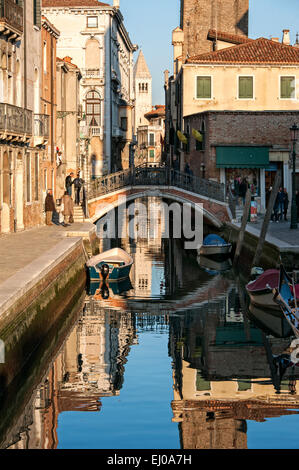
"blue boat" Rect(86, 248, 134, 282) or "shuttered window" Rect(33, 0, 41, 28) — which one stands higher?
"shuttered window" Rect(33, 0, 41, 28)

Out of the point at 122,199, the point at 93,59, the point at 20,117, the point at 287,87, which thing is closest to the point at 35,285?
the point at 20,117

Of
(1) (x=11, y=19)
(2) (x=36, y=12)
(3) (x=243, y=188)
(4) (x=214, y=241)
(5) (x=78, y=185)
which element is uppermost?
(2) (x=36, y=12)

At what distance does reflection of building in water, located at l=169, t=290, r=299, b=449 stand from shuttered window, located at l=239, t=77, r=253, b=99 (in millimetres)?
24546

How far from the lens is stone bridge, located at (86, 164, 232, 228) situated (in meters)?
36.8

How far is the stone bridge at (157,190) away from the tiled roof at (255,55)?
22.1ft

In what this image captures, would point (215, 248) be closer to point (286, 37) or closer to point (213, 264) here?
point (213, 264)

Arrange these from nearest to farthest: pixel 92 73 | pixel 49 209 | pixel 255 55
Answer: pixel 49 209 < pixel 255 55 < pixel 92 73

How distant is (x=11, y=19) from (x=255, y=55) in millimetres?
18896

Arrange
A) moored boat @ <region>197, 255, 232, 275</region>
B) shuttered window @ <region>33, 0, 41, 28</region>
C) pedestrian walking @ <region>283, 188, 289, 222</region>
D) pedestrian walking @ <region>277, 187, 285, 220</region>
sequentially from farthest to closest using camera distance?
pedestrian walking @ <region>283, 188, 289, 222</region> < pedestrian walking @ <region>277, 187, 285, 220</region> < shuttered window @ <region>33, 0, 41, 28</region> < moored boat @ <region>197, 255, 232, 275</region>

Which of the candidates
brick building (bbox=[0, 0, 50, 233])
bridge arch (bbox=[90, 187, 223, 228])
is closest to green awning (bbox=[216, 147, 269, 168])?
bridge arch (bbox=[90, 187, 223, 228])

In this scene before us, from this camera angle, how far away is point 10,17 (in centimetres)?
2659

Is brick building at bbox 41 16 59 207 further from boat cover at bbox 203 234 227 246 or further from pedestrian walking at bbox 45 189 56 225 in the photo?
boat cover at bbox 203 234 227 246

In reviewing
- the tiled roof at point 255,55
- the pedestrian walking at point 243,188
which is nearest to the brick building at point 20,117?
the pedestrian walking at point 243,188
